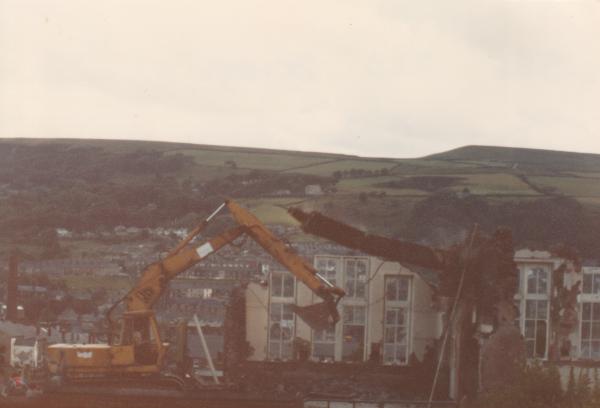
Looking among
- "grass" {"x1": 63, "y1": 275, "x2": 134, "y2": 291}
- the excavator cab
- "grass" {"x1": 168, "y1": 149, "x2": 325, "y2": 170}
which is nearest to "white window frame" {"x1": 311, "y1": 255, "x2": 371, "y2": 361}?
"grass" {"x1": 168, "y1": 149, "x2": 325, "y2": 170}

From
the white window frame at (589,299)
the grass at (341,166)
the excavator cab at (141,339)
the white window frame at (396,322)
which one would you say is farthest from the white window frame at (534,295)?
the excavator cab at (141,339)

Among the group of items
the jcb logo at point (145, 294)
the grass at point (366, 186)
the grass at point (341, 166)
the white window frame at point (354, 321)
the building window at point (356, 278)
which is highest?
the grass at point (341, 166)

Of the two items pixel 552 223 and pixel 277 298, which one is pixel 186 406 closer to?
pixel 277 298

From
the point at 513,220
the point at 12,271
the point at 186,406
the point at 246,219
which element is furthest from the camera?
the point at 513,220

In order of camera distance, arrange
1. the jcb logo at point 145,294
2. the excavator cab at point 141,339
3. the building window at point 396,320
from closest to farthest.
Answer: the excavator cab at point 141,339 → the jcb logo at point 145,294 → the building window at point 396,320

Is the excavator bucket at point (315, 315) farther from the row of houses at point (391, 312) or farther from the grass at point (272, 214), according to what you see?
the grass at point (272, 214)

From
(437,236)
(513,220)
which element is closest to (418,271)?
(437,236)

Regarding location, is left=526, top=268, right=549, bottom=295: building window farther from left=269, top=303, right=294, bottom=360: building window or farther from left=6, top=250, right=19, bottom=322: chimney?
Answer: left=6, top=250, right=19, bottom=322: chimney
